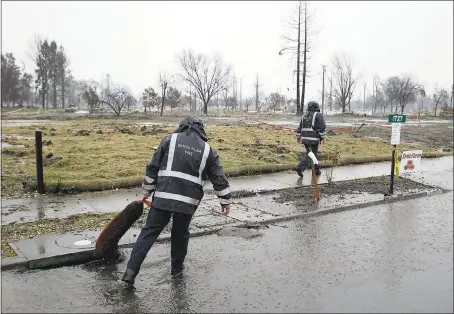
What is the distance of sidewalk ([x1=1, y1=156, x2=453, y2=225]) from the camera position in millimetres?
7047

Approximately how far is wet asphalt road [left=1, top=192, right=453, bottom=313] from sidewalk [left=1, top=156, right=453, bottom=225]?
208cm

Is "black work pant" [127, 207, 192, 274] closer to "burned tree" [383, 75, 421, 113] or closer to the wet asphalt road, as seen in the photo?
the wet asphalt road

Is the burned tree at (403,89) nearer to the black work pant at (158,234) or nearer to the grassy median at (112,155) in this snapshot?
the grassy median at (112,155)

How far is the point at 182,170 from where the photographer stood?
4.67 m

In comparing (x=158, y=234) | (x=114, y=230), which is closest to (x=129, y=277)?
(x=158, y=234)

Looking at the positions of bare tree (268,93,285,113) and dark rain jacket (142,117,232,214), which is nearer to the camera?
dark rain jacket (142,117,232,214)

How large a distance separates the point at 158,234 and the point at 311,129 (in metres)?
6.51

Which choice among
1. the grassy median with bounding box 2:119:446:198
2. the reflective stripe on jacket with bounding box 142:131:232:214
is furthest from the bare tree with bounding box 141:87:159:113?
the reflective stripe on jacket with bounding box 142:131:232:214

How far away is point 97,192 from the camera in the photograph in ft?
28.1

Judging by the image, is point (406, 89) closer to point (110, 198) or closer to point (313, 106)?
point (313, 106)

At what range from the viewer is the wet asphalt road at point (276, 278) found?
4.24m

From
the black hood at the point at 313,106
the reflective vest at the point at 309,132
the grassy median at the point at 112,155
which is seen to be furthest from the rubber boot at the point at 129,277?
the black hood at the point at 313,106

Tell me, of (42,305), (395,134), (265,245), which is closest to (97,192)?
(265,245)

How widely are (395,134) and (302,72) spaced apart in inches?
1517
